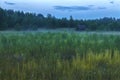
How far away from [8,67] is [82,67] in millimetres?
2056

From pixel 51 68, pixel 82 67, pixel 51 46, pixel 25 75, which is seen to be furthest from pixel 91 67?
pixel 51 46

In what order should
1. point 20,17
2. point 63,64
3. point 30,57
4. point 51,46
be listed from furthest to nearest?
point 20,17, point 51,46, point 30,57, point 63,64

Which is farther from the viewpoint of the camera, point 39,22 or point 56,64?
point 39,22

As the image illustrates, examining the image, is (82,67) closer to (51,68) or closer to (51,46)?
(51,68)

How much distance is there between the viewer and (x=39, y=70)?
1102cm

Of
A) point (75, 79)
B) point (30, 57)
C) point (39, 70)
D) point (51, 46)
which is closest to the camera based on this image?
point (75, 79)

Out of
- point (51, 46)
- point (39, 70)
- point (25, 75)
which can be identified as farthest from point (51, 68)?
point (51, 46)

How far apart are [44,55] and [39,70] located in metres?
2.80

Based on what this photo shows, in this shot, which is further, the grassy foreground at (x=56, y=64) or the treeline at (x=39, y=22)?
the treeline at (x=39, y=22)

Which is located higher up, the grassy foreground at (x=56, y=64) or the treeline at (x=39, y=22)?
the grassy foreground at (x=56, y=64)

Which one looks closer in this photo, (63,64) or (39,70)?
(39,70)

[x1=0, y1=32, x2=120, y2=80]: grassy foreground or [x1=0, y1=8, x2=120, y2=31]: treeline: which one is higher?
[x1=0, y1=32, x2=120, y2=80]: grassy foreground

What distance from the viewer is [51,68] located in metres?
11.3

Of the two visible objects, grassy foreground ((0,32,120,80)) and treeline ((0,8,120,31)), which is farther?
treeline ((0,8,120,31))
